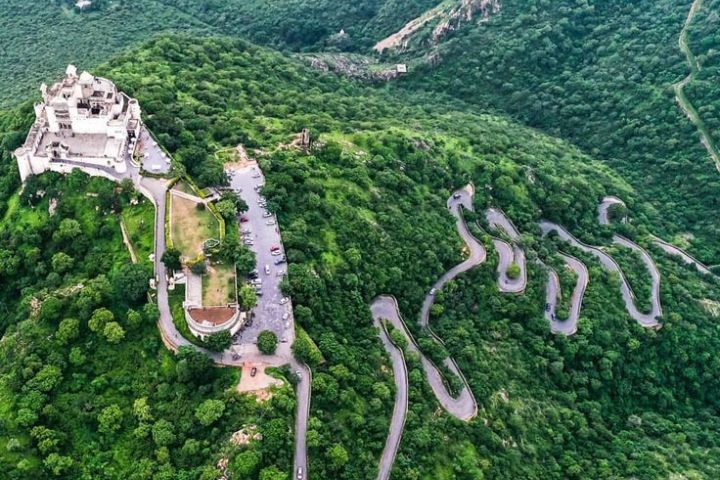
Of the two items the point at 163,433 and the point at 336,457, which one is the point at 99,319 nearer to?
the point at 163,433

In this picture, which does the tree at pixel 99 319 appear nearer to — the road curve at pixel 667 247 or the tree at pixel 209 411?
the tree at pixel 209 411

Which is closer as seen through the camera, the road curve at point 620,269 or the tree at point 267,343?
the tree at point 267,343

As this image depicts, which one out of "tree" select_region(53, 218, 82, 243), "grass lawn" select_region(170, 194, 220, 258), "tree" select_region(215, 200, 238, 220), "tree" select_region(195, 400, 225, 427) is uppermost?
"tree" select_region(215, 200, 238, 220)

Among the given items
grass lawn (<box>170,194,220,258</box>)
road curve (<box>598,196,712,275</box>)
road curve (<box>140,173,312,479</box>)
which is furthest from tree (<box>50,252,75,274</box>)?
road curve (<box>598,196,712,275</box>)

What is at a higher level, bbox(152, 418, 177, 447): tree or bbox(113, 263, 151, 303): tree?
bbox(113, 263, 151, 303): tree

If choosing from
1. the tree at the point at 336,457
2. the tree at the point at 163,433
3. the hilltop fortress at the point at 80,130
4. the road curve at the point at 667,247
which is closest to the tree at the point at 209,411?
the tree at the point at 163,433

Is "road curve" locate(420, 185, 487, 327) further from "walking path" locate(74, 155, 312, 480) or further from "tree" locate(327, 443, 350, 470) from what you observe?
"tree" locate(327, 443, 350, 470)
